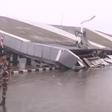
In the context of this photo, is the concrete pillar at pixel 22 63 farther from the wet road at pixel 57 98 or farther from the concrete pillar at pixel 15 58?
the wet road at pixel 57 98

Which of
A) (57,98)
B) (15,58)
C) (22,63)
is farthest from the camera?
(15,58)

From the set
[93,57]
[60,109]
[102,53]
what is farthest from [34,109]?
[102,53]

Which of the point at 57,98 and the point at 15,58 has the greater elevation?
the point at 57,98

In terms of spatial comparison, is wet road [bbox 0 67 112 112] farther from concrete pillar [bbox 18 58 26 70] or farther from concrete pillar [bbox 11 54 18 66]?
concrete pillar [bbox 11 54 18 66]

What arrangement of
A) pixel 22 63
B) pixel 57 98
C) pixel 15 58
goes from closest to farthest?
pixel 57 98, pixel 22 63, pixel 15 58

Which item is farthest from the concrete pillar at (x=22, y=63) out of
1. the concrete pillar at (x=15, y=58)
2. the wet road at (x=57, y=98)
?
the wet road at (x=57, y=98)

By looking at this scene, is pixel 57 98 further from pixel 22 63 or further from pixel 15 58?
pixel 15 58

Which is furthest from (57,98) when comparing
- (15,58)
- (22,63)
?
(15,58)

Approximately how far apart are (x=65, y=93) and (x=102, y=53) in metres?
24.9

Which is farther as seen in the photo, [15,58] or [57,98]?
[15,58]

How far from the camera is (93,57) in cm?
3525

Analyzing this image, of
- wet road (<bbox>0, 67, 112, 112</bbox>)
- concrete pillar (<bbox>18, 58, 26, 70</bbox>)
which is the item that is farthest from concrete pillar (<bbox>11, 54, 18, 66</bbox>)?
wet road (<bbox>0, 67, 112, 112</bbox>)

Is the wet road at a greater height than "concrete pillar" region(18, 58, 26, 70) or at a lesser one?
greater

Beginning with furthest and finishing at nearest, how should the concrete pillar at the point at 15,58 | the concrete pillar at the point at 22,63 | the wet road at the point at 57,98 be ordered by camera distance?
the concrete pillar at the point at 15,58 → the concrete pillar at the point at 22,63 → the wet road at the point at 57,98
